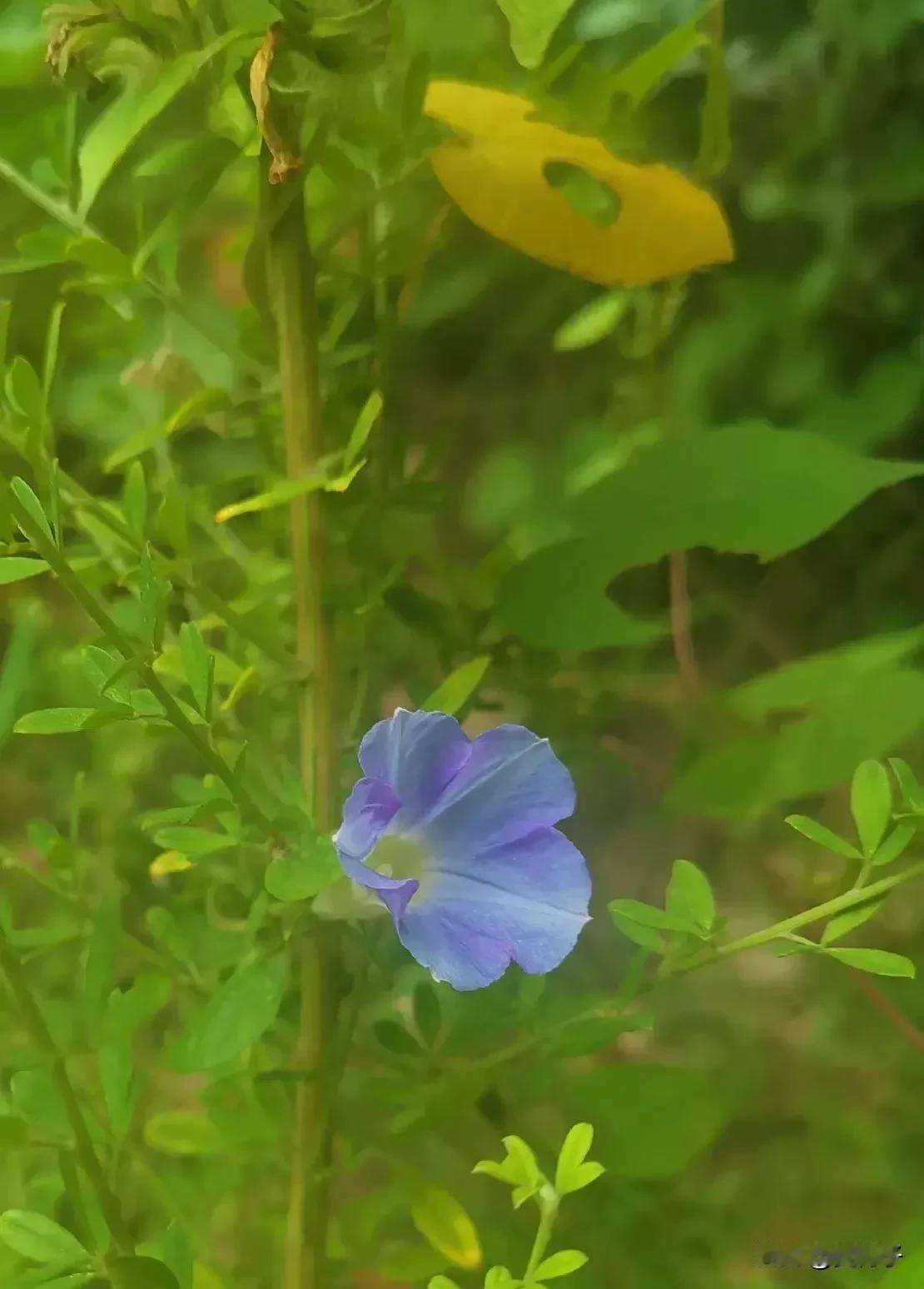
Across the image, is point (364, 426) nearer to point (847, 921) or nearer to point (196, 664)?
point (196, 664)

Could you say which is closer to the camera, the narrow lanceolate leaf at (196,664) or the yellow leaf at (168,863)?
the narrow lanceolate leaf at (196,664)

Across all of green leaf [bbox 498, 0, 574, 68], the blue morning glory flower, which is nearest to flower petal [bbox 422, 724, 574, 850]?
the blue morning glory flower

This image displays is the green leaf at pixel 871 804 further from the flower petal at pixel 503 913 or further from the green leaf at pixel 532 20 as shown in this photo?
the green leaf at pixel 532 20

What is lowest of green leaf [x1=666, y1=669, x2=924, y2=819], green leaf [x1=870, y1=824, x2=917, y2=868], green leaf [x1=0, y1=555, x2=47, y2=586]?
green leaf [x1=666, y1=669, x2=924, y2=819]

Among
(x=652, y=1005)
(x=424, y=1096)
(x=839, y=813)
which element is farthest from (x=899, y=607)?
(x=424, y=1096)

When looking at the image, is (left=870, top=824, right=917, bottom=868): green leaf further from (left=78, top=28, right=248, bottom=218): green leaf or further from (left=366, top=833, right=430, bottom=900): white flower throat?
(left=78, top=28, right=248, bottom=218): green leaf

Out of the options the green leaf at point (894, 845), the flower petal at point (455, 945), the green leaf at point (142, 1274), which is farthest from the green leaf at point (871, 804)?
the green leaf at point (142, 1274)
